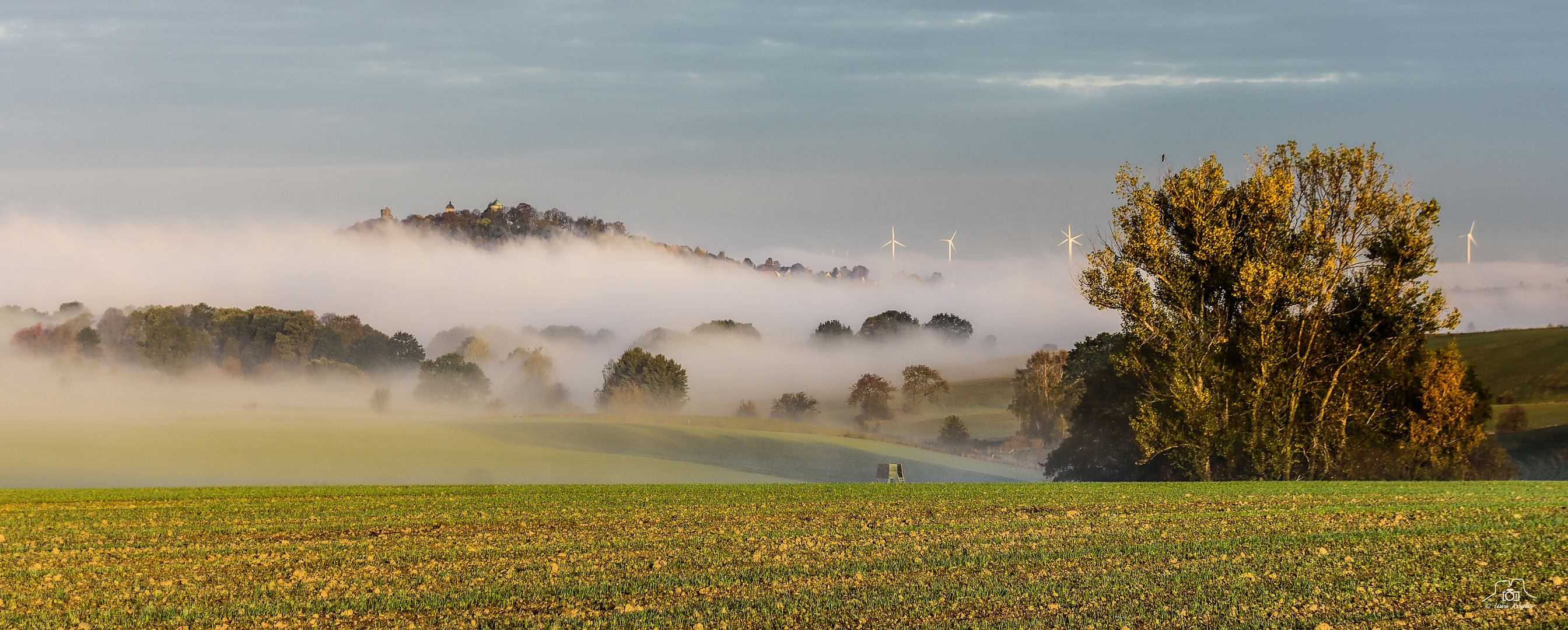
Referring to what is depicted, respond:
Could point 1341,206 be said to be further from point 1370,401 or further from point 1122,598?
point 1122,598

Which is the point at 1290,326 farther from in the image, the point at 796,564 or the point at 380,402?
the point at 380,402

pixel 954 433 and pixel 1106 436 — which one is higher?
pixel 1106 436

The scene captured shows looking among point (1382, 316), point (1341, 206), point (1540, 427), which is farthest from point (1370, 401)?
point (1540, 427)

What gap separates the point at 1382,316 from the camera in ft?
134

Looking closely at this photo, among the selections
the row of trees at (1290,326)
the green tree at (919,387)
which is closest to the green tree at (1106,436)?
the row of trees at (1290,326)

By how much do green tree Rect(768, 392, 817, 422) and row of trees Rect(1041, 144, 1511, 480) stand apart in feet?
369

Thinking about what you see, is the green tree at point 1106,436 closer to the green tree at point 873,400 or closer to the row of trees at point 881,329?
the green tree at point 873,400

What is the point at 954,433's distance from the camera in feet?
401

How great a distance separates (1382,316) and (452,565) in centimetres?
3714

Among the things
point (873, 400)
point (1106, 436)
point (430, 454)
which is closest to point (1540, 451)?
point (1106, 436)

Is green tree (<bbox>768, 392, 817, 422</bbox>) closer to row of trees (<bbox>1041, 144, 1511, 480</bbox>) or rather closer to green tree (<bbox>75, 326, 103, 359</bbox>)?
green tree (<bbox>75, 326, 103, 359</bbox>)

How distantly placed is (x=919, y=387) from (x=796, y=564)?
13353cm

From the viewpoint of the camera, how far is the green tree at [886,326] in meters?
195

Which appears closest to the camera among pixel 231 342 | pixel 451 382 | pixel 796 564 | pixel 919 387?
pixel 796 564
